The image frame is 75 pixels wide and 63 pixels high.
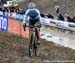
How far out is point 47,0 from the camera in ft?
171

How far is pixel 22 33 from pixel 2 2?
169 feet

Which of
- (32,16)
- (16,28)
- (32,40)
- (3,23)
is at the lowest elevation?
(16,28)

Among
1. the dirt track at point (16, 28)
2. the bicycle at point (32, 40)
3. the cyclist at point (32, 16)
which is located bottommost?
the dirt track at point (16, 28)

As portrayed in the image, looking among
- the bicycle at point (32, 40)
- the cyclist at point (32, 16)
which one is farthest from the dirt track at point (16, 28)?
the cyclist at point (32, 16)

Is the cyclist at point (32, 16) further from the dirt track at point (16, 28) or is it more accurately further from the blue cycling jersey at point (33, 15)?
the dirt track at point (16, 28)

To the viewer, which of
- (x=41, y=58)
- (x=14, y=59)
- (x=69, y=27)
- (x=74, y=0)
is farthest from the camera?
(x=74, y=0)

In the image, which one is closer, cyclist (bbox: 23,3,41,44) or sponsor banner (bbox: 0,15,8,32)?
cyclist (bbox: 23,3,41,44)

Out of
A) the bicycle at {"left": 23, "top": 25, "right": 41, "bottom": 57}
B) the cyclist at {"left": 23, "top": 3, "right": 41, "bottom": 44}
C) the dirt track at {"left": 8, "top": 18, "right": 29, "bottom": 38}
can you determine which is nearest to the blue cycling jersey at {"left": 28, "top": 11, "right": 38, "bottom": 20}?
the cyclist at {"left": 23, "top": 3, "right": 41, "bottom": 44}

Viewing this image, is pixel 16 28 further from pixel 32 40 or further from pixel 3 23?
pixel 32 40

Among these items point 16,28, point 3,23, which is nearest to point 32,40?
point 16,28

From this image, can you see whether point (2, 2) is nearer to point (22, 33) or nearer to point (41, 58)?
point (22, 33)

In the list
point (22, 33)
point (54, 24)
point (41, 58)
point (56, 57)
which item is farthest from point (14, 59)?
point (54, 24)

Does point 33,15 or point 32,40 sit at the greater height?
point 33,15

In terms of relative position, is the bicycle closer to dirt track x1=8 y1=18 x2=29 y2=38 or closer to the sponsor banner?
dirt track x1=8 y1=18 x2=29 y2=38
